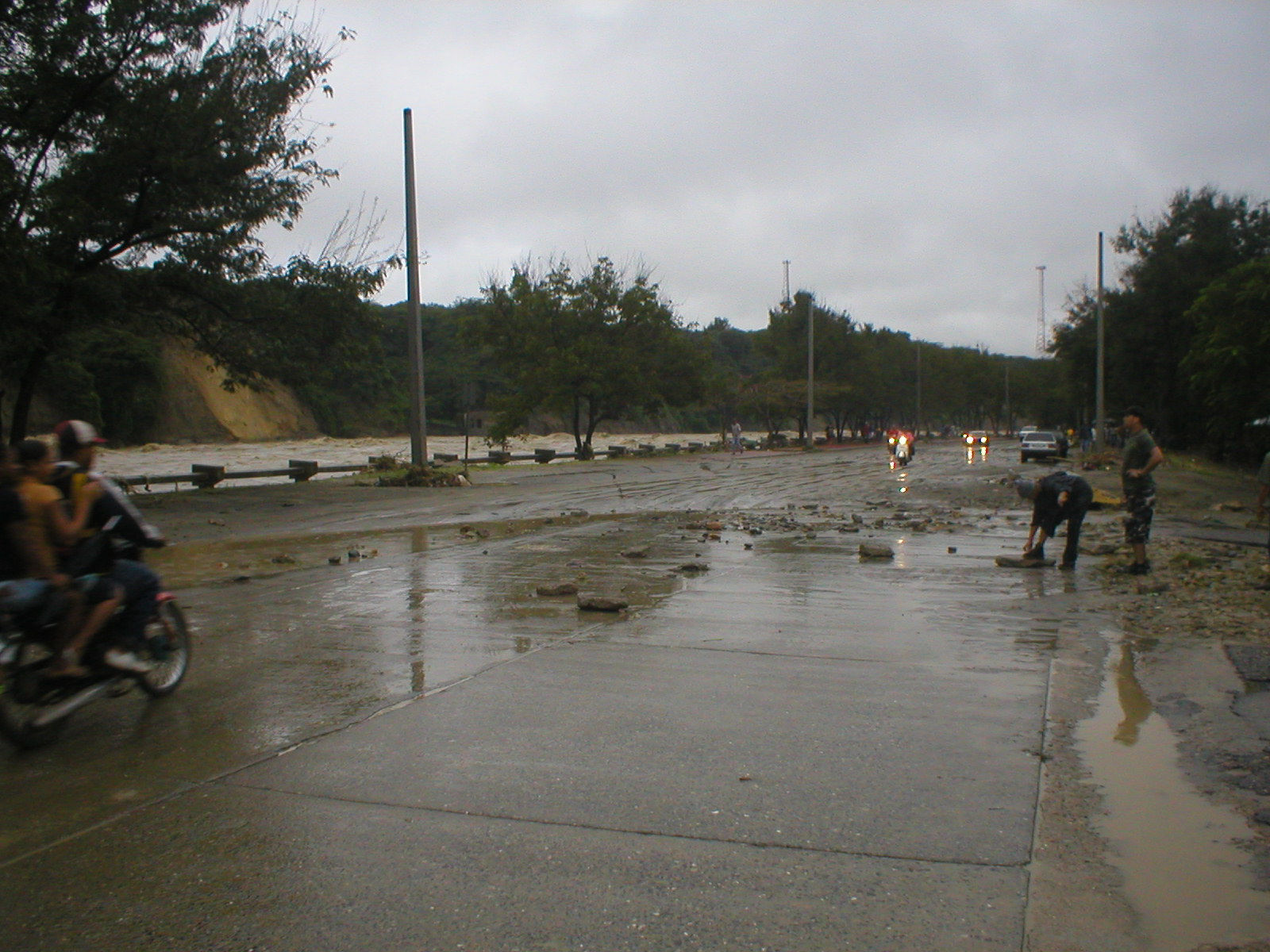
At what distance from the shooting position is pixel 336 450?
6294cm

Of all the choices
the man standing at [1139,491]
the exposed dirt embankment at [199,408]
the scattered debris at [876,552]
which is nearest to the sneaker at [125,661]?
the scattered debris at [876,552]

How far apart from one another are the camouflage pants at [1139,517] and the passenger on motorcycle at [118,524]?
990cm

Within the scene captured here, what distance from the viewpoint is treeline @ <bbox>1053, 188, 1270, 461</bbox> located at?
34.4 meters

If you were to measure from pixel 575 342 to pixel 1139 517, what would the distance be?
35835 mm

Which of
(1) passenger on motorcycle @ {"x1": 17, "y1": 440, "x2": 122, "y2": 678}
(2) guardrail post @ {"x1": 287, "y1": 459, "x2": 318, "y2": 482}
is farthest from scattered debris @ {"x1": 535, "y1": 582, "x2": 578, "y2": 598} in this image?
(2) guardrail post @ {"x1": 287, "y1": 459, "x2": 318, "y2": 482}

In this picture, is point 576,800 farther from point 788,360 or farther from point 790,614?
point 788,360

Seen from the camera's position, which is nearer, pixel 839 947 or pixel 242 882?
pixel 839 947

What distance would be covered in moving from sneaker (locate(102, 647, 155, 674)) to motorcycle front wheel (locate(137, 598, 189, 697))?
0.20 ft

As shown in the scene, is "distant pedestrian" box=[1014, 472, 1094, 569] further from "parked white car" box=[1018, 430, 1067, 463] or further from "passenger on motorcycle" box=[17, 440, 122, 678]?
"parked white car" box=[1018, 430, 1067, 463]

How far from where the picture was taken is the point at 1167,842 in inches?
181

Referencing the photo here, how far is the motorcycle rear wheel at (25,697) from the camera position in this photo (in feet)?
18.4

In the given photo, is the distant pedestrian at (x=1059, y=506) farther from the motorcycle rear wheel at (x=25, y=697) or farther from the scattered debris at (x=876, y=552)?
the motorcycle rear wheel at (x=25, y=697)

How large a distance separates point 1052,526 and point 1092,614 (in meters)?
3.04

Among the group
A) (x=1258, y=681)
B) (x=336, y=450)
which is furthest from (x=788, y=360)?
(x=1258, y=681)
